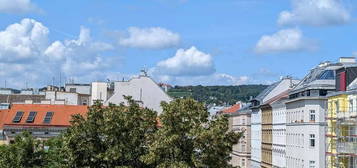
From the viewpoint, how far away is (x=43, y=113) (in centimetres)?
10612

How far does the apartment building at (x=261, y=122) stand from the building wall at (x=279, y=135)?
5241mm

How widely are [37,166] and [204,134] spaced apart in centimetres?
2139

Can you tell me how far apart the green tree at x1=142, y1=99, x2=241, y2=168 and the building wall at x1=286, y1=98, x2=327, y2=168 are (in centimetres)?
3322

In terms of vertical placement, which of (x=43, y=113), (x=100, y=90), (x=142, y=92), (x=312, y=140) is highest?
(x=100, y=90)

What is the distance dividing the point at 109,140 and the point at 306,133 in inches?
1453

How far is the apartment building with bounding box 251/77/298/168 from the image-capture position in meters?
117

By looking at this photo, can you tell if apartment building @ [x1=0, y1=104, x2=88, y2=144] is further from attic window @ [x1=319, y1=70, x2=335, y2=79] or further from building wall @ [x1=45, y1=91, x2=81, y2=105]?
attic window @ [x1=319, y1=70, x2=335, y2=79]

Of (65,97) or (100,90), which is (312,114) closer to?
(100,90)

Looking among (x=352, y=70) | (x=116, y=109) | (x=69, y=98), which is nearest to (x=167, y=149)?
(x=116, y=109)

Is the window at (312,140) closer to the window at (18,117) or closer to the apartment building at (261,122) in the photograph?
the apartment building at (261,122)

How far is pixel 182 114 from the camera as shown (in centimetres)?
4950

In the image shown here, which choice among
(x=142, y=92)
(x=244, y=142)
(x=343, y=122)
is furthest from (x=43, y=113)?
(x=343, y=122)

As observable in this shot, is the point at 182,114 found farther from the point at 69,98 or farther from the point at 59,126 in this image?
the point at 69,98

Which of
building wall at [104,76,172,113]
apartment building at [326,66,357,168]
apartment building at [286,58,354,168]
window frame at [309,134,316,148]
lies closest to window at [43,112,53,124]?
building wall at [104,76,172,113]
